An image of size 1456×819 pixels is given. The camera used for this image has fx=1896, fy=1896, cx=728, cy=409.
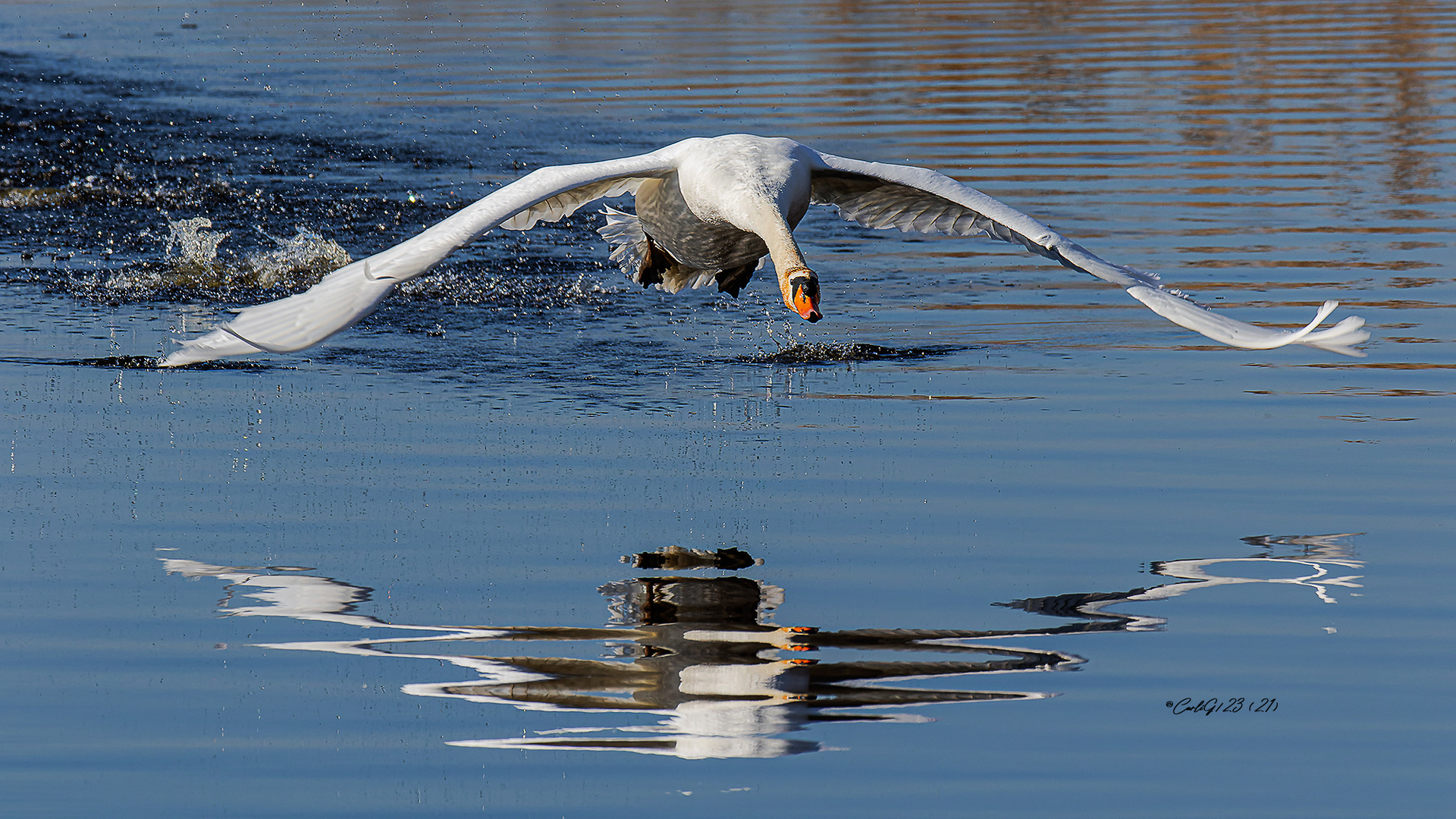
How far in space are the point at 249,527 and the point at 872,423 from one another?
12.0ft

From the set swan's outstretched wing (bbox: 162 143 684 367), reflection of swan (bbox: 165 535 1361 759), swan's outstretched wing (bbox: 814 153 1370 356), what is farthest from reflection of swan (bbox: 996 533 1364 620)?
swan's outstretched wing (bbox: 162 143 684 367)

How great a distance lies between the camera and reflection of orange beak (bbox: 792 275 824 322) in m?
9.30

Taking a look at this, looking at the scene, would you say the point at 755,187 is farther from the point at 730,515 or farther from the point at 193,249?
the point at 193,249

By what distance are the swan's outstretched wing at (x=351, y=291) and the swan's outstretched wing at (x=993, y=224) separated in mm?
2011

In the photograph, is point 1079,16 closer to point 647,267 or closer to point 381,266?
point 647,267

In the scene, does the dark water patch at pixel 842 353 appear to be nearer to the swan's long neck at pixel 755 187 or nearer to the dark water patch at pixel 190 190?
the swan's long neck at pixel 755 187

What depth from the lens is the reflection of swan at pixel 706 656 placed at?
6613 mm

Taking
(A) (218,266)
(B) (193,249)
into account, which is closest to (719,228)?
(A) (218,266)

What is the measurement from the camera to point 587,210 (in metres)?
18.2

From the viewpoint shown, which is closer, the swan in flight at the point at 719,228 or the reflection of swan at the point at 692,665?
the reflection of swan at the point at 692,665

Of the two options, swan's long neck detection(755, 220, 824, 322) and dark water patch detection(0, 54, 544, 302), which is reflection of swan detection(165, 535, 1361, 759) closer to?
swan's long neck detection(755, 220, 824, 322)

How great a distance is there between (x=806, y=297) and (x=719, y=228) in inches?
68.8

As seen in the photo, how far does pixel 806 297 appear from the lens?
9398mm

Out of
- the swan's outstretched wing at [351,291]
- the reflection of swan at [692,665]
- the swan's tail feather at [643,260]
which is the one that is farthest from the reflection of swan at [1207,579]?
the swan's tail feather at [643,260]
